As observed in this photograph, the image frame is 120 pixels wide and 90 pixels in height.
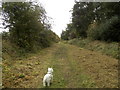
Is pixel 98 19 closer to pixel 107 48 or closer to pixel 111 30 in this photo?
pixel 111 30

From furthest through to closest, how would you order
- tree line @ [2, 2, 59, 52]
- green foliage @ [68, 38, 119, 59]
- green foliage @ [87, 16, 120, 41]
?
green foliage @ [87, 16, 120, 41], tree line @ [2, 2, 59, 52], green foliage @ [68, 38, 119, 59]

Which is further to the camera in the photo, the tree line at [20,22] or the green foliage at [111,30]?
the green foliage at [111,30]

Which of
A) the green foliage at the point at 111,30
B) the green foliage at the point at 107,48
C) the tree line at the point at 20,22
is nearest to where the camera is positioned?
the green foliage at the point at 107,48

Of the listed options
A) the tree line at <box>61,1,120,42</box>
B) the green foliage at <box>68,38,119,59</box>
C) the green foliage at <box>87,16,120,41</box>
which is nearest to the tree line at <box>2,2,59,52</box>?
the green foliage at <box>68,38,119,59</box>

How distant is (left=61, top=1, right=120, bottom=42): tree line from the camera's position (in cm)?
1847

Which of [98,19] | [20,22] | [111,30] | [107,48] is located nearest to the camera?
[20,22]

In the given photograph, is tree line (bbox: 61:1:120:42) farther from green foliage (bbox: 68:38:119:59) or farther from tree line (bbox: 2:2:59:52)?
tree line (bbox: 2:2:59:52)

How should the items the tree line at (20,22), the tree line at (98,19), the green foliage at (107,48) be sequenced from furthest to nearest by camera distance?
the tree line at (98,19)
the tree line at (20,22)
the green foliage at (107,48)

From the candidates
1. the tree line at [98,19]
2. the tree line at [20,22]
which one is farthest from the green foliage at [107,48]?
the tree line at [20,22]

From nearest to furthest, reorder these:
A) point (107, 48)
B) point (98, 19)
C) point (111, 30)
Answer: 1. point (107, 48)
2. point (111, 30)
3. point (98, 19)

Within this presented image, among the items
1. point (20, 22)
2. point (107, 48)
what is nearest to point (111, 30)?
point (107, 48)

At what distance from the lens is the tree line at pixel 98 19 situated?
60.6ft

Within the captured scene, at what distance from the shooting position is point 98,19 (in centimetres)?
2658

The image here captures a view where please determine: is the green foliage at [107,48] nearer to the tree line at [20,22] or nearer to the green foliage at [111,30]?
the green foliage at [111,30]
